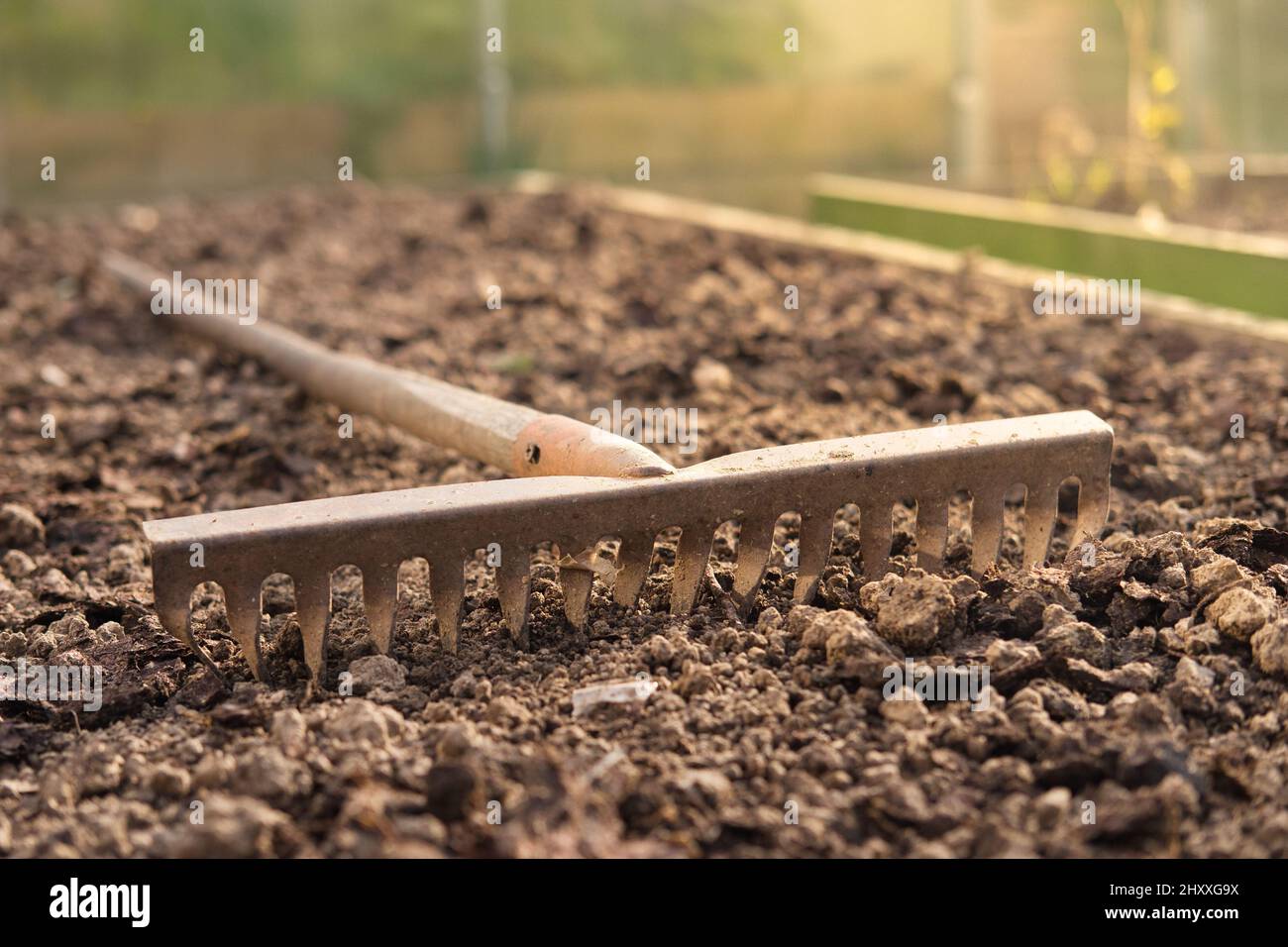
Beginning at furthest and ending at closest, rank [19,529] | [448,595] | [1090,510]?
[19,529] → [1090,510] → [448,595]

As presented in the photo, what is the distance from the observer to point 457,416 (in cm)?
312

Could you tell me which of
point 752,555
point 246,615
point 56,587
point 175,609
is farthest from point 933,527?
point 56,587

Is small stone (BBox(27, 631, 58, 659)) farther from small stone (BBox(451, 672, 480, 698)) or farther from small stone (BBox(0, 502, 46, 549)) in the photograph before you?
small stone (BBox(451, 672, 480, 698))

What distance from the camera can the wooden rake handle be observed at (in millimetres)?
2662

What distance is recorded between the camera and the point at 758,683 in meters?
2.29

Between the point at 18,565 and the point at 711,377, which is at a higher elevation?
the point at 711,377

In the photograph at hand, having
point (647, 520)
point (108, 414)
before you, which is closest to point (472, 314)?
point (108, 414)

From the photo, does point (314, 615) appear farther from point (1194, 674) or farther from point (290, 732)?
point (1194, 674)

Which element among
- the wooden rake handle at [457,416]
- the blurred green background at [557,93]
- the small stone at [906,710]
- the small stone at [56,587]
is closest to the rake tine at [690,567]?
the wooden rake handle at [457,416]

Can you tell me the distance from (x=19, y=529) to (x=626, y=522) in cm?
159

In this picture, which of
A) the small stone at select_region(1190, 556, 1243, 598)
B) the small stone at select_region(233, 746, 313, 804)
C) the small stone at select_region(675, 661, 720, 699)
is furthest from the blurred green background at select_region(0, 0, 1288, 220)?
the small stone at select_region(233, 746, 313, 804)

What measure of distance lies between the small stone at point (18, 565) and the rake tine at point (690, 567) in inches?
57.9

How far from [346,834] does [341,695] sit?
548 millimetres

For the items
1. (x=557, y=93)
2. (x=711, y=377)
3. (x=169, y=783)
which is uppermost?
(x=557, y=93)
